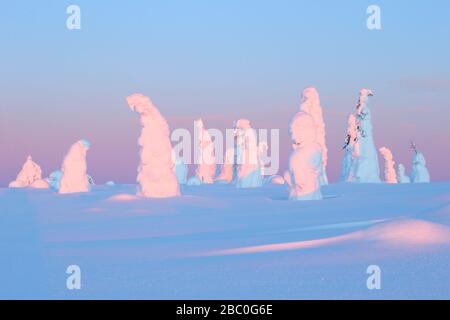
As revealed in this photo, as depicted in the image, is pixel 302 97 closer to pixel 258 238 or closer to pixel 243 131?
pixel 243 131

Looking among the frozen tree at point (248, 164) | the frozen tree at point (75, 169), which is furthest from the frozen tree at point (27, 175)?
the frozen tree at point (75, 169)

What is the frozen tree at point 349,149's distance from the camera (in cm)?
4308

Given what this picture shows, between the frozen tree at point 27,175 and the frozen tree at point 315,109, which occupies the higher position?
the frozen tree at point 315,109

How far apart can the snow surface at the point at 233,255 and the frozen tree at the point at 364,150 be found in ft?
69.0

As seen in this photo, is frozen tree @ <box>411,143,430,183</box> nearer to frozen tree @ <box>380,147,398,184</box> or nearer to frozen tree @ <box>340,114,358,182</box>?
frozen tree @ <box>340,114,358,182</box>

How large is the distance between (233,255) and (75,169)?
24.3 m

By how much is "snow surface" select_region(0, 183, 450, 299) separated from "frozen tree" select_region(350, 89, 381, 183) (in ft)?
69.0

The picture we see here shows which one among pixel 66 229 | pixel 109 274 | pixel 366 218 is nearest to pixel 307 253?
pixel 109 274

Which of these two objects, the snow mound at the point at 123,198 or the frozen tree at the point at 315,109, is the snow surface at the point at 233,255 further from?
the frozen tree at the point at 315,109

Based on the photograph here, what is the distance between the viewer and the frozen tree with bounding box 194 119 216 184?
62.2 meters

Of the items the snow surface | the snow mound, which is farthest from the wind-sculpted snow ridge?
the snow mound

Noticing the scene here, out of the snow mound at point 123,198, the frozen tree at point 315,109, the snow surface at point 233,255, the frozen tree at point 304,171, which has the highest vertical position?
the frozen tree at point 315,109
